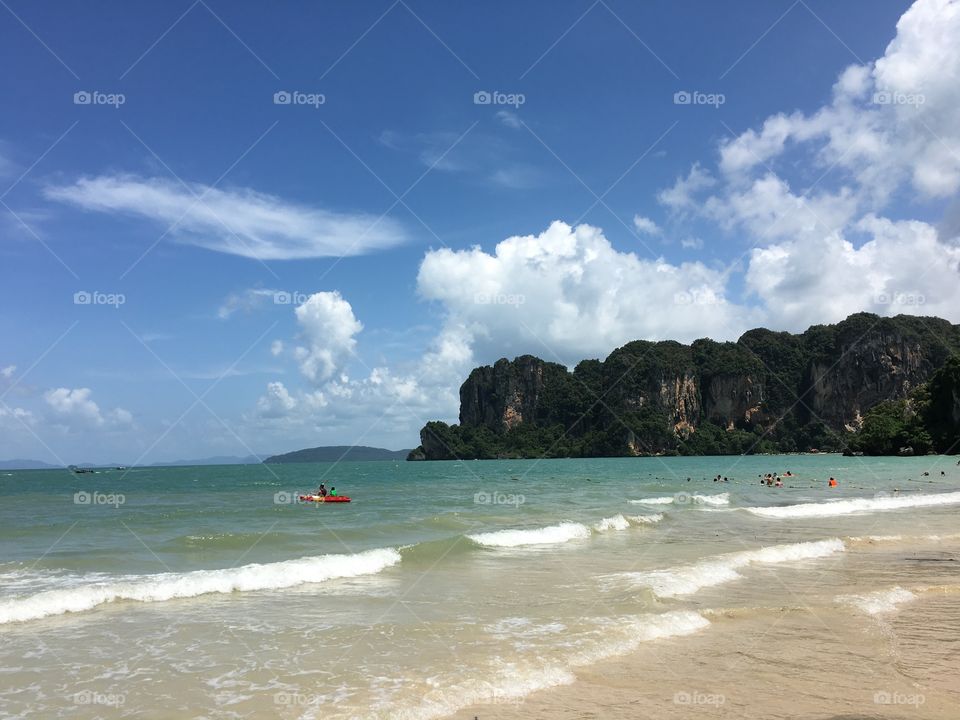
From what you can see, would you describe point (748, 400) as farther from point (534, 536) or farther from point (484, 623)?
point (484, 623)

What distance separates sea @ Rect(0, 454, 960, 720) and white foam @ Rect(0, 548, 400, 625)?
6cm

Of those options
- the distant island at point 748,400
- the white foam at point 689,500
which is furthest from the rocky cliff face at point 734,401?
the white foam at point 689,500

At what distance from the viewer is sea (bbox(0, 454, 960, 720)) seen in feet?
23.5

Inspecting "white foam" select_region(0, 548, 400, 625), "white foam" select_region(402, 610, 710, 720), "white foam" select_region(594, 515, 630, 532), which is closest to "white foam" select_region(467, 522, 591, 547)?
"white foam" select_region(594, 515, 630, 532)

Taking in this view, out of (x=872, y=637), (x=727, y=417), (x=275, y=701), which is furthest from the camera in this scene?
(x=727, y=417)

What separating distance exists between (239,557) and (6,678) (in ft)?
32.5

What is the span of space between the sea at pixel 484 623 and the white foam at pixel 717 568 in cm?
9

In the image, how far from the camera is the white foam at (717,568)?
1300cm

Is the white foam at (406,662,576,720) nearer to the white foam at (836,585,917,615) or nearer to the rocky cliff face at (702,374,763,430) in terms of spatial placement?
the white foam at (836,585,917,615)

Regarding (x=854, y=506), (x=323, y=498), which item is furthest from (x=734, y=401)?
(x=323, y=498)

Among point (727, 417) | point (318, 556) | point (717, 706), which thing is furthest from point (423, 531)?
point (727, 417)

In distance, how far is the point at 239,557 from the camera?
17891 millimetres

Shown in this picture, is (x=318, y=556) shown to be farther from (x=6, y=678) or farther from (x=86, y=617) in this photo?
(x=6, y=678)

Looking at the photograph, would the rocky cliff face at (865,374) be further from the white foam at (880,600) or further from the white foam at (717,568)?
the white foam at (880,600)
